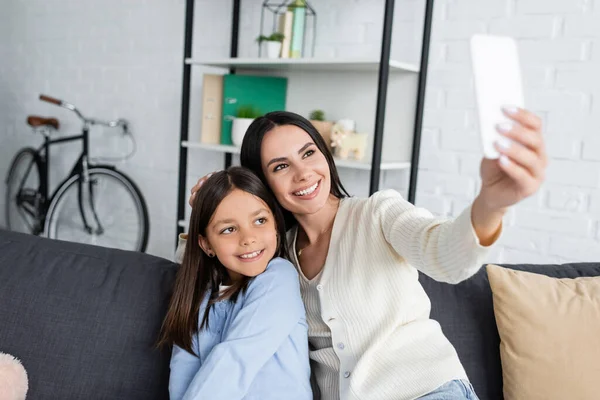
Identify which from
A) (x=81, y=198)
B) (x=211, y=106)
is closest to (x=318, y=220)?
(x=211, y=106)

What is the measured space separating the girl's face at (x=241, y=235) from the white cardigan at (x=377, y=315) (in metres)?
0.14

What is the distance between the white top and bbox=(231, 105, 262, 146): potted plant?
4.26 feet

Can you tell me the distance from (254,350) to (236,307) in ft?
0.40

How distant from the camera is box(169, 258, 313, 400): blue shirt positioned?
1.23 meters

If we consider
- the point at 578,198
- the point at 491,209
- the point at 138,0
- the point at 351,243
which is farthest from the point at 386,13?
the point at 138,0

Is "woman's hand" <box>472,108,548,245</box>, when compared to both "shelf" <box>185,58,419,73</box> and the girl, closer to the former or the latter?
the girl

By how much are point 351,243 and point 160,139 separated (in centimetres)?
217

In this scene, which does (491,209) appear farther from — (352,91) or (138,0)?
(138,0)

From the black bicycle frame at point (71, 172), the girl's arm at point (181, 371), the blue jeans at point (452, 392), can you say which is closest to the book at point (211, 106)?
the black bicycle frame at point (71, 172)

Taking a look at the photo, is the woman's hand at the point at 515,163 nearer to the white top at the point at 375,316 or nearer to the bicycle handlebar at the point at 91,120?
the white top at the point at 375,316

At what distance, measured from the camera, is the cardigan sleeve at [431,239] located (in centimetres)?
97

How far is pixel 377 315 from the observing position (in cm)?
132

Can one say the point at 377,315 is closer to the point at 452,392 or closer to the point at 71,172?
the point at 452,392

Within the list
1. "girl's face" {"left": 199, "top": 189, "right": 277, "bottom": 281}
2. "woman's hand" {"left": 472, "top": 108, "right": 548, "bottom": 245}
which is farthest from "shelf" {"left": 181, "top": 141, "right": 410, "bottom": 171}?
"woman's hand" {"left": 472, "top": 108, "right": 548, "bottom": 245}
